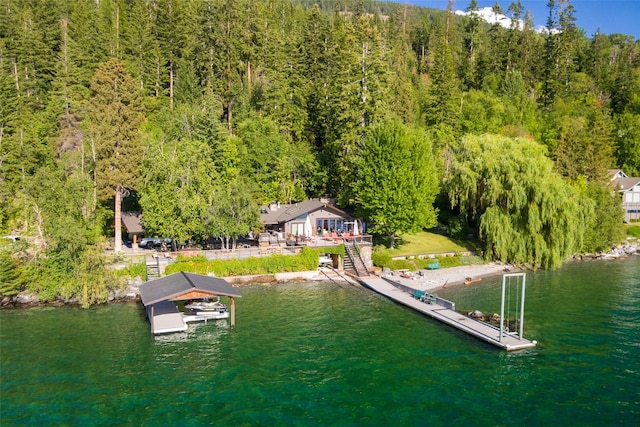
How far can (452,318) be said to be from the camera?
3225 centimetres

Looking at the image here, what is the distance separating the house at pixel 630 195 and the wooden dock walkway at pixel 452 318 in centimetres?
5051

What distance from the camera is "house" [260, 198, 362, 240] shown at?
51.3 metres

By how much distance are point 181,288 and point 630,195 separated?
7057cm

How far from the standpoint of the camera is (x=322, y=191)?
64.2 meters

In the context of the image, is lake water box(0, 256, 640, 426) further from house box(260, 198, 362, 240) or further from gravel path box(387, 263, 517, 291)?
house box(260, 198, 362, 240)

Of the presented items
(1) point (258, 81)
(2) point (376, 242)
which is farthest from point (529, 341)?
(1) point (258, 81)

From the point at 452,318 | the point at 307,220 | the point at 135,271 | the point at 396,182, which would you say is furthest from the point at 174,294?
the point at 396,182

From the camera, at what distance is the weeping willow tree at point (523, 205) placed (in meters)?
45.0

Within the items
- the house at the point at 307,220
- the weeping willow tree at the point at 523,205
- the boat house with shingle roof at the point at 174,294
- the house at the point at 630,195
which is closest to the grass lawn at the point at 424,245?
the weeping willow tree at the point at 523,205

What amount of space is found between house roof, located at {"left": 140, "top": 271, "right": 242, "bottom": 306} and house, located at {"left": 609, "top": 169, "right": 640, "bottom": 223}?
64226 mm

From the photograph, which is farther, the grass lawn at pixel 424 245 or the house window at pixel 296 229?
the house window at pixel 296 229

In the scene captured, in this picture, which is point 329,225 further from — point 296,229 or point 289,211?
point 289,211

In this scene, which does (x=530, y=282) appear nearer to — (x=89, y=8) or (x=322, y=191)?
(x=322, y=191)

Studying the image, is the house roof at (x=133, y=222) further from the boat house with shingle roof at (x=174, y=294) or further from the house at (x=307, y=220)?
the boat house with shingle roof at (x=174, y=294)
